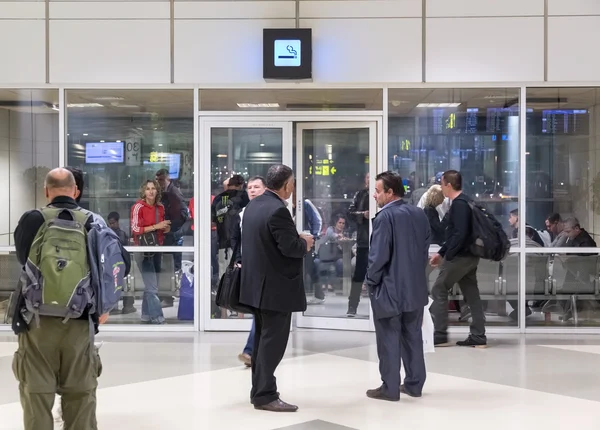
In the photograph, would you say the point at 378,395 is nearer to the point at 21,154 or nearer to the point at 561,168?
the point at 561,168

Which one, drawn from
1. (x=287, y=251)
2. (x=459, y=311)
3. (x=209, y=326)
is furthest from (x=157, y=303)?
(x=287, y=251)

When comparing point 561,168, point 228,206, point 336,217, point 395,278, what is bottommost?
point 395,278

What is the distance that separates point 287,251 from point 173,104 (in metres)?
4.40

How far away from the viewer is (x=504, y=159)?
906 cm

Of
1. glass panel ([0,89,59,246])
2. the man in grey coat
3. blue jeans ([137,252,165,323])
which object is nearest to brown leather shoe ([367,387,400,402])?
the man in grey coat

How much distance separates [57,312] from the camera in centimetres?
404

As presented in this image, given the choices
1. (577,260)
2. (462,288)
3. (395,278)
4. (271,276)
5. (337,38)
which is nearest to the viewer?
(271,276)

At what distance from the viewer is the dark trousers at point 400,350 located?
571cm

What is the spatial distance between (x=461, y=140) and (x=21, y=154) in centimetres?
517

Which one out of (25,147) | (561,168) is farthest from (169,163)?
(561,168)

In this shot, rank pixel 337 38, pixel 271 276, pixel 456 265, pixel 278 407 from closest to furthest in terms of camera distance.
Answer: pixel 271 276 → pixel 278 407 → pixel 456 265 → pixel 337 38

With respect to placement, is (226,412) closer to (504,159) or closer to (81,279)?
(81,279)

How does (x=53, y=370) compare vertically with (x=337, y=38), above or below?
below

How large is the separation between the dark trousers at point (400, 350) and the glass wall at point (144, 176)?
3.80 meters
